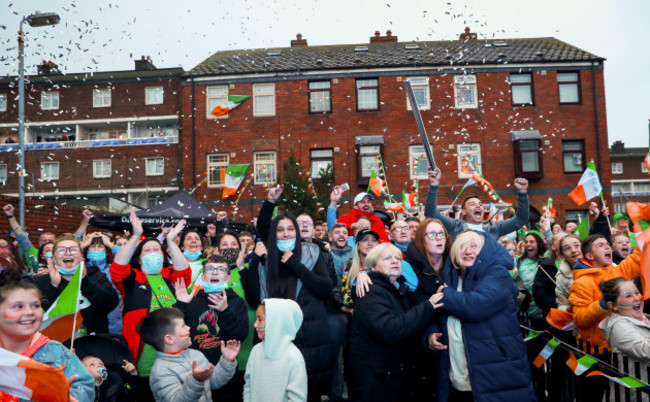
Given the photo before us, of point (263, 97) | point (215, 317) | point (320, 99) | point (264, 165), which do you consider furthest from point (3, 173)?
point (215, 317)

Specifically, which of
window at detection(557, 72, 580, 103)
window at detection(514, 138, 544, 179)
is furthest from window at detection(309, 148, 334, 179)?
window at detection(557, 72, 580, 103)

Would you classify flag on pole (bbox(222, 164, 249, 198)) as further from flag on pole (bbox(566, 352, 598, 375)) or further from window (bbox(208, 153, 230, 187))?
flag on pole (bbox(566, 352, 598, 375))

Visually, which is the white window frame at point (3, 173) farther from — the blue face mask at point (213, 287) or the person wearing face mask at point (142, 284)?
the blue face mask at point (213, 287)

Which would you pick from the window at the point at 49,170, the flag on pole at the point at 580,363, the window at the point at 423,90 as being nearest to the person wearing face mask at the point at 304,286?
the flag on pole at the point at 580,363

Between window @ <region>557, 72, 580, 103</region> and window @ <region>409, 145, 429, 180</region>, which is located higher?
window @ <region>557, 72, 580, 103</region>

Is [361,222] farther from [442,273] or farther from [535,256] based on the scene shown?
[535,256]

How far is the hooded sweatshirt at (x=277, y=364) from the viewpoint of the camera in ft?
12.7

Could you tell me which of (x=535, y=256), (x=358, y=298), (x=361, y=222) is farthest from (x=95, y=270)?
(x=535, y=256)

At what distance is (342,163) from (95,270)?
802 inches

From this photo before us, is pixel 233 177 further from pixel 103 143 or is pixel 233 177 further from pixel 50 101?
pixel 50 101

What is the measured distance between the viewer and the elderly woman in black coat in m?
3.92

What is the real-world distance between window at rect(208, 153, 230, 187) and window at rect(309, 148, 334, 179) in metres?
4.08

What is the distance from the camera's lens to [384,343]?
4.02 metres

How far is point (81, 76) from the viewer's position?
1264 inches
